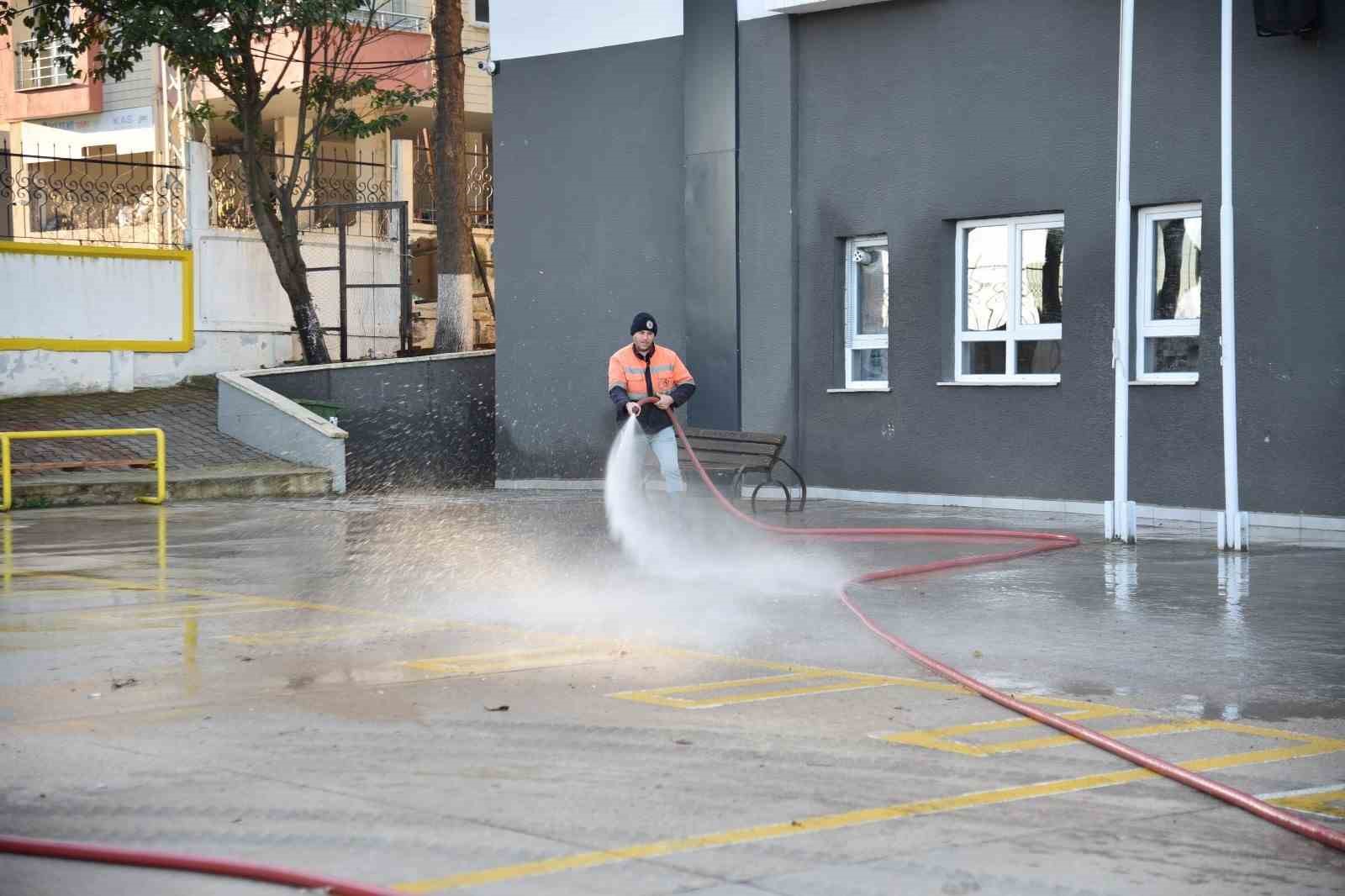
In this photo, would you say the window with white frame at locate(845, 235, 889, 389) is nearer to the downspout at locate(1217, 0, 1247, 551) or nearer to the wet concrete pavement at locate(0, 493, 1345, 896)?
the downspout at locate(1217, 0, 1247, 551)

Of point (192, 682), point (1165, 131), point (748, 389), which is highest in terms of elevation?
point (1165, 131)

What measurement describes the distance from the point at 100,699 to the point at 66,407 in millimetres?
17166

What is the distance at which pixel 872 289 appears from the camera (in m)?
19.7

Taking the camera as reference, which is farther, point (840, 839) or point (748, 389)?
point (748, 389)

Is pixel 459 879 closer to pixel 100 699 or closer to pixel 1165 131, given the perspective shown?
pixel 100 699

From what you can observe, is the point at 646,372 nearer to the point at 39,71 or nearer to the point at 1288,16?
the point at 1288,16

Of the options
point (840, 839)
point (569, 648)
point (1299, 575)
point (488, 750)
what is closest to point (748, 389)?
point (1299, 575)

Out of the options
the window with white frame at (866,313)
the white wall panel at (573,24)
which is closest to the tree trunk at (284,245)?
the white wall panel at (573,24)

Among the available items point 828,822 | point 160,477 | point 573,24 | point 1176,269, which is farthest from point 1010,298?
point 828,822

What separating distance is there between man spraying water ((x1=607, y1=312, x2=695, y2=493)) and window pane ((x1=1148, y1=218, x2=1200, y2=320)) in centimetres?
458

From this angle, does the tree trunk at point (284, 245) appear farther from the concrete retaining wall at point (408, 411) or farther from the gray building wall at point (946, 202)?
the gray building wall at point (946, 202)

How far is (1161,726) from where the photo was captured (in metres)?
7.29

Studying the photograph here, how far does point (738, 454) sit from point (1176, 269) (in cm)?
475

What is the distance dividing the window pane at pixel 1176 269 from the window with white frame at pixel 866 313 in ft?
11.1
